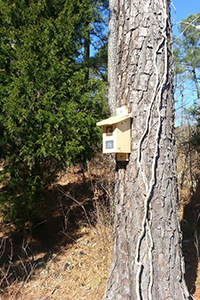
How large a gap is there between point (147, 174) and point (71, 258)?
257 cm

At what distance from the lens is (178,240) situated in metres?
1.96

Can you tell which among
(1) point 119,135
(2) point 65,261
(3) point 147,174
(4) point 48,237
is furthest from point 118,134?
(4) point 48,237

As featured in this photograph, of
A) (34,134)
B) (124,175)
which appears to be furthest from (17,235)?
(124,175)

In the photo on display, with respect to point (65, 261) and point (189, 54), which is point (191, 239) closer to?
point (65, 261)

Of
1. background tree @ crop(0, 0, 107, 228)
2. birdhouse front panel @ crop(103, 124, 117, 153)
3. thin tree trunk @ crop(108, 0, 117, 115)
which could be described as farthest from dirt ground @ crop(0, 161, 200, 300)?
thin tree trunk @ crop(108, 0, 117, 115)

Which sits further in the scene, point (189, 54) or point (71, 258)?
point (189, 54)

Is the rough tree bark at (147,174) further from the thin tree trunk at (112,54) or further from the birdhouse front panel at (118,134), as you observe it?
the thin tree trunk at (112,54)

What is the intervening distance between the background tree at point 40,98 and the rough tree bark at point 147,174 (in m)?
1.65

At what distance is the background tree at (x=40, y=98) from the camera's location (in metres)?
3.52

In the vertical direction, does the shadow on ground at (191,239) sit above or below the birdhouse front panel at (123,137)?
below

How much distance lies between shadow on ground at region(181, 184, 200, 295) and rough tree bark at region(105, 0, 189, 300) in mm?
1163

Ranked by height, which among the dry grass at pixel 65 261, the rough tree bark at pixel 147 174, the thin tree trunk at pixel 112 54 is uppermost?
the thin tree trunk at pixel 112 54

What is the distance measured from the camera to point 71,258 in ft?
12.8

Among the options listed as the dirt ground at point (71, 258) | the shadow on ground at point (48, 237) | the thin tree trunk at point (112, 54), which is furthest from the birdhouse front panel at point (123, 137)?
the thin tree trunk at point (112, 54)
